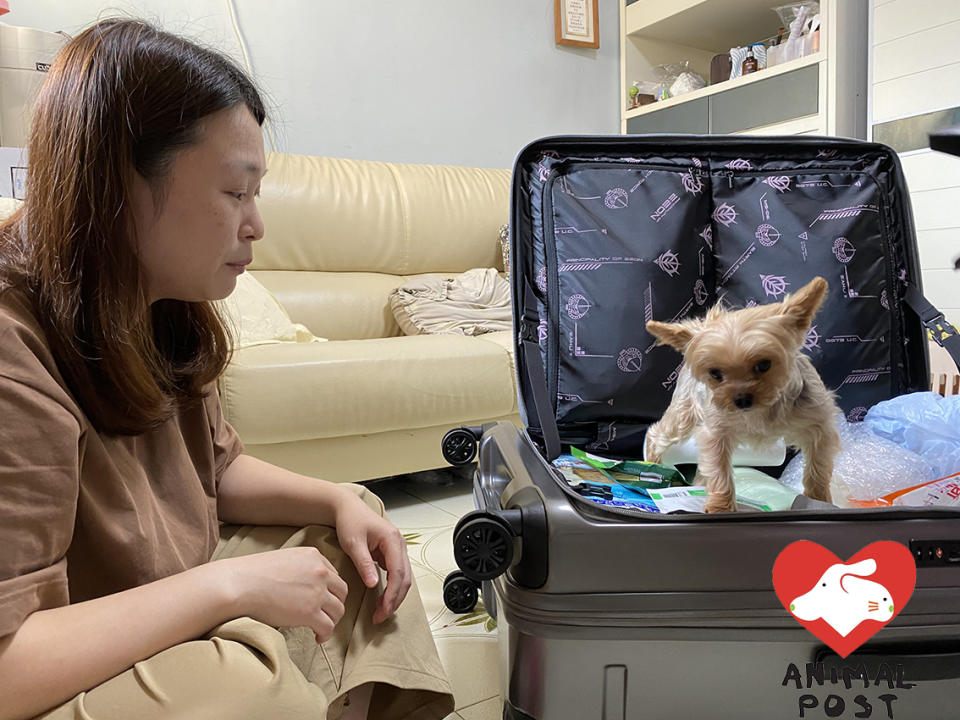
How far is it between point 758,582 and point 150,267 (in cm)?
58

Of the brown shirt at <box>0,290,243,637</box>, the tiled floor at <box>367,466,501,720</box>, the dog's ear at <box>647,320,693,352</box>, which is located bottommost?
the tiled floor at <box>367,466,501,720</box>

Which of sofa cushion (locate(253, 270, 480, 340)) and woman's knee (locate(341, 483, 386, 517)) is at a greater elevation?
sofa cushion (locate(253, 270, 480, 340))

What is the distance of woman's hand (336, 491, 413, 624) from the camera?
2.30 ft

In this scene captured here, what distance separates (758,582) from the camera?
623 mm

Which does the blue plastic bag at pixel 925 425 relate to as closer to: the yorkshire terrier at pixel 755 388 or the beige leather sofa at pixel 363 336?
the yorkshire terrier at pixel 755 388

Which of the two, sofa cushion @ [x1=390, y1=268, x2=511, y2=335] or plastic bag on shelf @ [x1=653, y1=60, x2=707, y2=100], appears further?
plastic bag on shelf @ [x1=653, y1=60, x2=707, y2=100]

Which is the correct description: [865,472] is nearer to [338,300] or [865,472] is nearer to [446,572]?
[446,572]

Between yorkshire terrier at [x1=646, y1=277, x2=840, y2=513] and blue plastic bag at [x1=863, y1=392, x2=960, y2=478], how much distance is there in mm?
215

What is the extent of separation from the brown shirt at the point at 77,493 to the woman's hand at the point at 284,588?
0.09 metres

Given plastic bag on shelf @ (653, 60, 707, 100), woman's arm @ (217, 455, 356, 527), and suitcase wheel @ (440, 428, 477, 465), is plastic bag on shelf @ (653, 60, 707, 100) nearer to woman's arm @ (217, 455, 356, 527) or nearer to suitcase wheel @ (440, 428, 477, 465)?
suitcase wheel @ (440, 428, 477, 465)

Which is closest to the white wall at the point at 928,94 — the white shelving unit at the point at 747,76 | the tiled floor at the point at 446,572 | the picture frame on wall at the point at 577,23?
the white shelving unit at the point at 747,76

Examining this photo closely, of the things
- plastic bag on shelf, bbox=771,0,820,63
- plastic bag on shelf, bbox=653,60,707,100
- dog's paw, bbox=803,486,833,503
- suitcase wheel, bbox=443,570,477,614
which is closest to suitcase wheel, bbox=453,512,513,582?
dog's paw, bbox=803,486,833,503

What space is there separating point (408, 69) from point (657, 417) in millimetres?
2229

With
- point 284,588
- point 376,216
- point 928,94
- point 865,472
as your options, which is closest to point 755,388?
point 865,472
